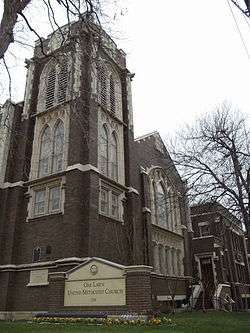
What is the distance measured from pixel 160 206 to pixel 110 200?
310 inches

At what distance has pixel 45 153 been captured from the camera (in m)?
23.5

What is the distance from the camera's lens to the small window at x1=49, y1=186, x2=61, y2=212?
20984 mm

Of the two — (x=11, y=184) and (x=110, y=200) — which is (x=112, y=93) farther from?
(x=11, y=184)

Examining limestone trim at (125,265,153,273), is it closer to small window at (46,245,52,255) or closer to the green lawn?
the green lawn

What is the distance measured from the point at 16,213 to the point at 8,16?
13822mm

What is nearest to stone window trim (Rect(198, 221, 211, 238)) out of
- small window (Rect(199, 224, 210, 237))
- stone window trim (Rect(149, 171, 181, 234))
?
small window (Rect(199, 224, 210, 237))

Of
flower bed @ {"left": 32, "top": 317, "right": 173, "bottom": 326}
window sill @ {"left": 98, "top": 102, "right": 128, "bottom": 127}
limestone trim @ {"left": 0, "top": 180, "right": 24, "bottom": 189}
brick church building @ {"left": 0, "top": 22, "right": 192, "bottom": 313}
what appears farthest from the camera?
window sill @ {"left": 98, "top": 102, "right": 128, "bottom": 127}

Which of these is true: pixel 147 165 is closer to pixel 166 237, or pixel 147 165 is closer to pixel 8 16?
pixel 166 237

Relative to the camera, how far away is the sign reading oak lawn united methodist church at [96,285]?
1366 centimetres

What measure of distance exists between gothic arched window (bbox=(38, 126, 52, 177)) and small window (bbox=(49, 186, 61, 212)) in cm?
145

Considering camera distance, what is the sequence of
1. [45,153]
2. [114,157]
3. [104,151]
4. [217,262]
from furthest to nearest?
1. [217,262]
2. [114,157]
3. [104,151]
4. [45,153]

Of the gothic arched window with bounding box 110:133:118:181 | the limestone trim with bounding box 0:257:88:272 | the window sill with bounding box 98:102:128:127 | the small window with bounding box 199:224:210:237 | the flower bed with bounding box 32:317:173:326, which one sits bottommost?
the flower bed with bounding box 32:317:173:326

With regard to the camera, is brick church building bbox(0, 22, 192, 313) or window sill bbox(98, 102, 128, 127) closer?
brick church building bbox(0, 22, 192, 313)

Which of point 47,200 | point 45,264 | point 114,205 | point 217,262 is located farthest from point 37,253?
point 217,262
